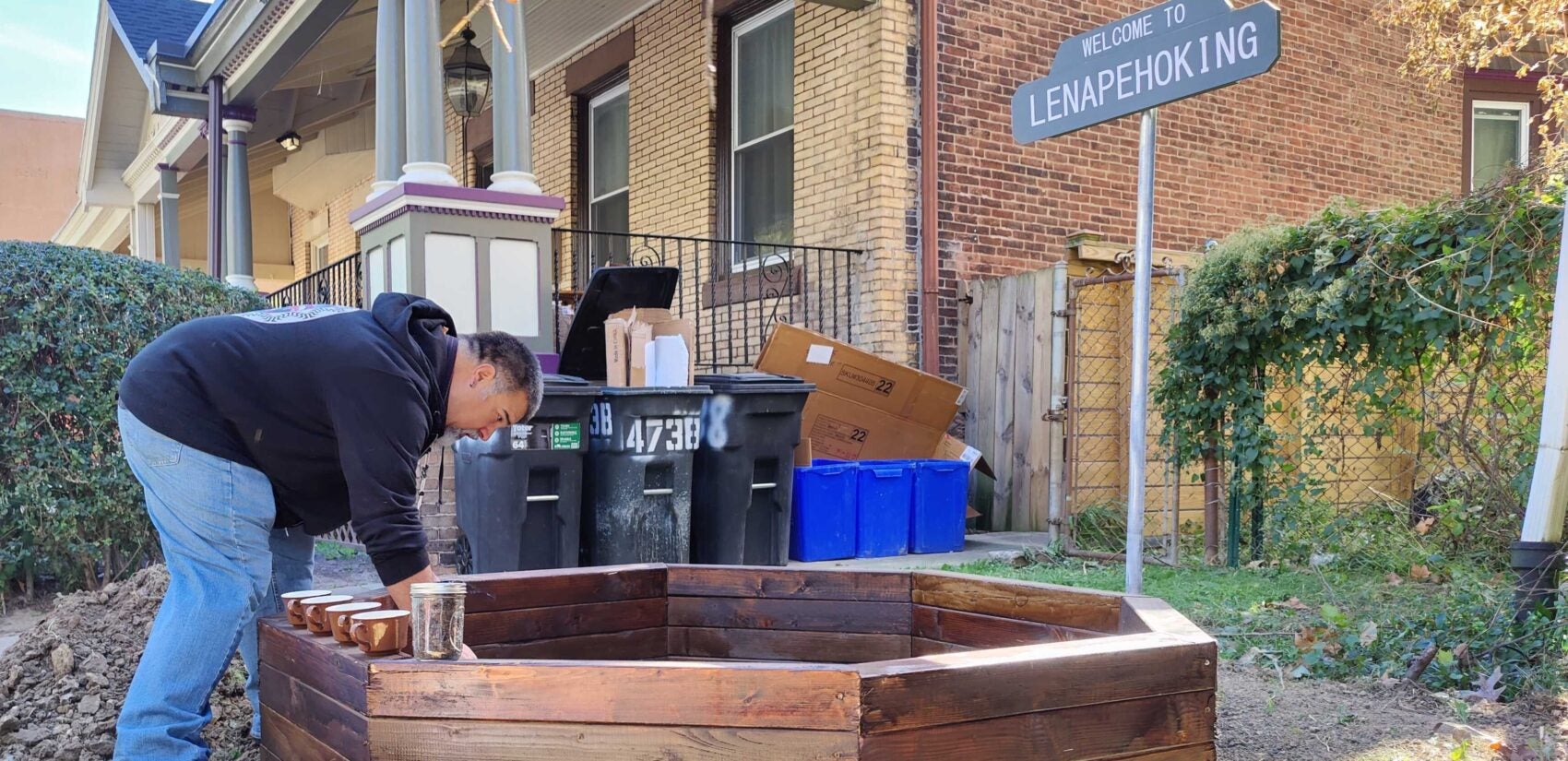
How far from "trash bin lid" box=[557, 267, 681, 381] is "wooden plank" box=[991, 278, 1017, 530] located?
2.79 m

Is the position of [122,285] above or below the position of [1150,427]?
above

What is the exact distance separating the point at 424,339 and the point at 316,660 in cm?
75

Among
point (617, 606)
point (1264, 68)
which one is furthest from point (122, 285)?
point (1264, 68)

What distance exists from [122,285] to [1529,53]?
1421 centimetres

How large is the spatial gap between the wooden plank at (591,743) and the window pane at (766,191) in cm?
743

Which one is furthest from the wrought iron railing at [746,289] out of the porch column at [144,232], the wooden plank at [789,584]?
the porch column at [144,232]

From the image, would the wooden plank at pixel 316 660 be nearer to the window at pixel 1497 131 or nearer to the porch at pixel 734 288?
the porch at pixel 734 288

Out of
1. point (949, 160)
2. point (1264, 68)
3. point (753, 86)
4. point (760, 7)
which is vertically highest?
point (760, 7)

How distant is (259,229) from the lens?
69.6ft

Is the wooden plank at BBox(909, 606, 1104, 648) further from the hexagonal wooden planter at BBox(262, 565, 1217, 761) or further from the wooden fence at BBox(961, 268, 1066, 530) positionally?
the wooden fence at BBox(961, 268, 1066, 530)

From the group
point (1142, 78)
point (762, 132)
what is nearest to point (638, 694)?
point (1142, 78)

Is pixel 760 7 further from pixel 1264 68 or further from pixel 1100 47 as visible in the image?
pixel 1264 68

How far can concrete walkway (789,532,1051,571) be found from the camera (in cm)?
690

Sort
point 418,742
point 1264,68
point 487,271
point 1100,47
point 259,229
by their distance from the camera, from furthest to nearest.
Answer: point 259,229 → point 487,271 → point 1100,47 → point 1264,68 → point 418,742
